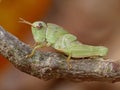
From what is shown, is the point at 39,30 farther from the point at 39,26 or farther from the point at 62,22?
the point at 62,22

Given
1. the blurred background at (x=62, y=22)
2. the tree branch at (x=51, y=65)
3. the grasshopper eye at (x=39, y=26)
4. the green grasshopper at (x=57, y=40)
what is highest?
the blurred background at (x=62, y=22)

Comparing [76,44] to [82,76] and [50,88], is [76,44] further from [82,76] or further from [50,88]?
[50,88]

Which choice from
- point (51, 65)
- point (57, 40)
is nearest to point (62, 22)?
point (57, 40)

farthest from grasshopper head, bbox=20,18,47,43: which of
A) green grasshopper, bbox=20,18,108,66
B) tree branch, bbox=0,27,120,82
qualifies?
tree branch, bbox=0,27,120,82

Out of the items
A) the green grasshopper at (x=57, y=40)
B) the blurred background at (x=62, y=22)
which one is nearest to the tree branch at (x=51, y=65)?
the green grasshopper at (x=57, y=40)

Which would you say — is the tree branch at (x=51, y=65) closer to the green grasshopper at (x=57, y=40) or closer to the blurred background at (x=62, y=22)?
the green grasshopper at (x=57, y=40)

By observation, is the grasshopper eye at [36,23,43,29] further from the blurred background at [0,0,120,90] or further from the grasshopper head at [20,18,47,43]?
the blurred background at [0,0,120,90]

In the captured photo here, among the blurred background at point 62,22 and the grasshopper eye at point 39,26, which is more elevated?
the blurred background at point 62,22

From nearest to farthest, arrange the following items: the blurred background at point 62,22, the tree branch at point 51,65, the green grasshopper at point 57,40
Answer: the tree branch at point 51,65, the green grasshopper at point 57,40, the blurred background at point 62,22
